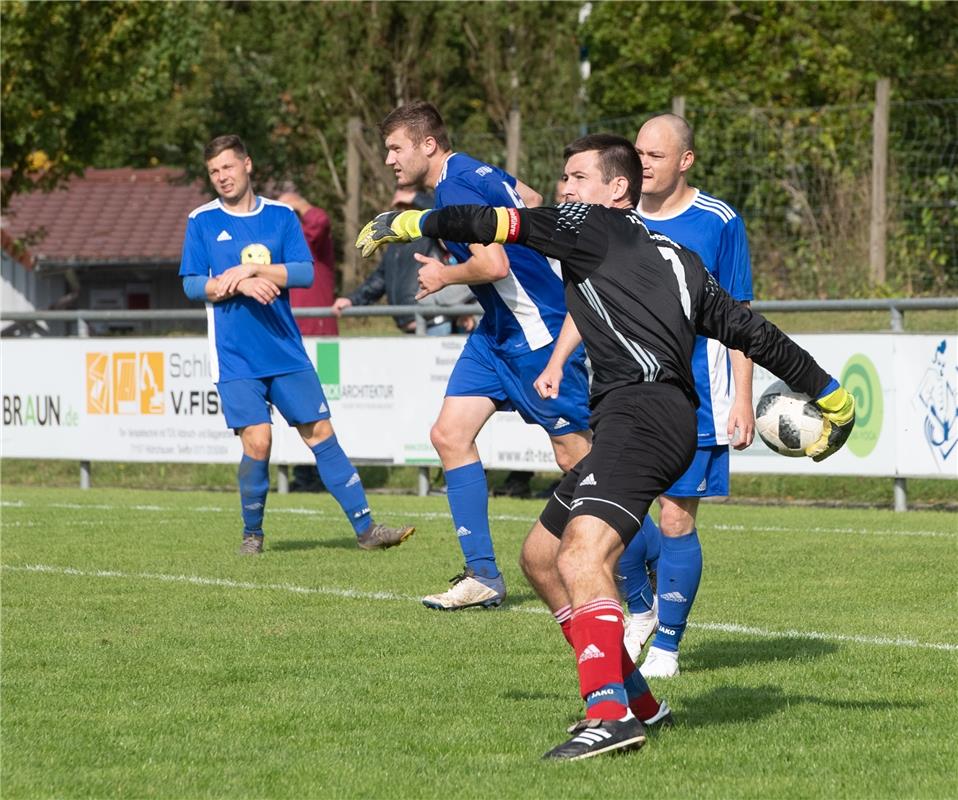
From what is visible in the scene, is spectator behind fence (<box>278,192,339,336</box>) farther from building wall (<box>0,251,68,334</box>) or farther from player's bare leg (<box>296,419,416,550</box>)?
building wall (<box>0,251,68,334</box>)

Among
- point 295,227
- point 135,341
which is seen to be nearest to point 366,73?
point 135,341

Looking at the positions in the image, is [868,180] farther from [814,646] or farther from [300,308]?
[814,646]

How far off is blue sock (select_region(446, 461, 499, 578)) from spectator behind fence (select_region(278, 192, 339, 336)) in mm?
6708

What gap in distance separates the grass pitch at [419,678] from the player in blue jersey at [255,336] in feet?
1.28

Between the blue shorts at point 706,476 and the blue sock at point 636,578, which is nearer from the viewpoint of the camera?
the blue shorts at point 706,476

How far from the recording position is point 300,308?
613 inches

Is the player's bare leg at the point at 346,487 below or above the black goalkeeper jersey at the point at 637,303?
below

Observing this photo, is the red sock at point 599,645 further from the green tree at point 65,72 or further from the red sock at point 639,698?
the green tree at point 65,72

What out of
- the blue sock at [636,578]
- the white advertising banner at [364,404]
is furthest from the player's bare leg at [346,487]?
the white advertising banner at [364,404]

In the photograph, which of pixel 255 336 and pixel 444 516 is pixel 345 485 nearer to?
pixel 255 336

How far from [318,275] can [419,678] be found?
9661 millimetres

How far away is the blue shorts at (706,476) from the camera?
6.80 metres

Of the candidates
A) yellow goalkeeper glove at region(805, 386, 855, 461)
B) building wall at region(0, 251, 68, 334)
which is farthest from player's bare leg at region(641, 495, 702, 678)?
building wall at region(0, 251, 68, 334)

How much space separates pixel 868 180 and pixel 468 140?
20.8ft
